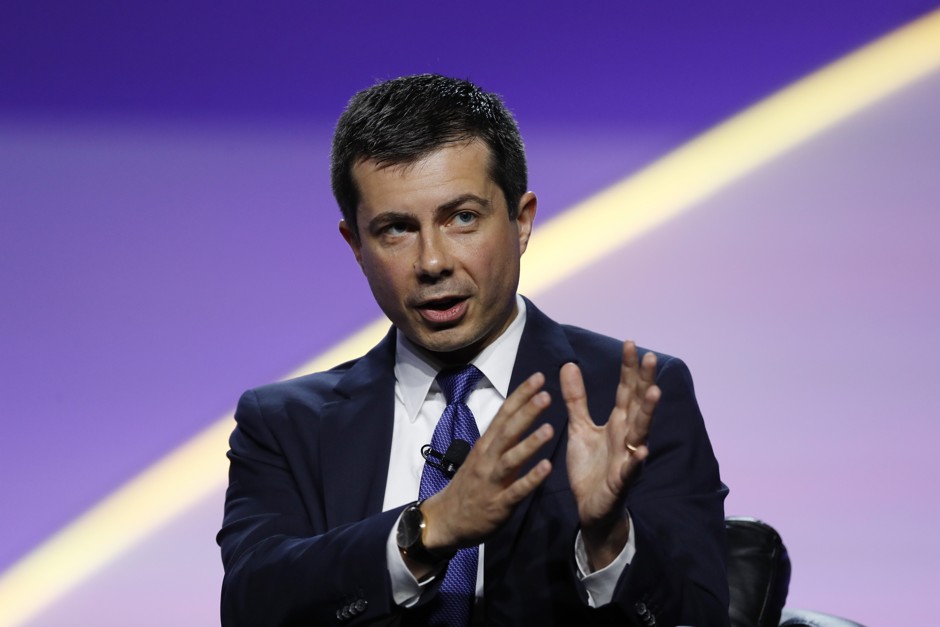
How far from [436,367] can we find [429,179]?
38 cm

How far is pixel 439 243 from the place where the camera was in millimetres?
2062

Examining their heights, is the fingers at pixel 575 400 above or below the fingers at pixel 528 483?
above

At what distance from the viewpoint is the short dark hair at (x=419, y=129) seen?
2.11 metres

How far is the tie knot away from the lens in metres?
2.18

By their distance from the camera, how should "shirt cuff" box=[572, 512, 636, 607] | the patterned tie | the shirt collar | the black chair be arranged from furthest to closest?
the black chair
the shirt collar
the patterned tie
"shirt cuff" box=[572, 512, 636, 607]

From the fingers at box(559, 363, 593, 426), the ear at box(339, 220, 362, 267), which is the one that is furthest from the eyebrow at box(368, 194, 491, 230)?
the fingers at box(559, 363, 593, 426)

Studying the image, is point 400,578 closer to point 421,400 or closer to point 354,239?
point 421,400

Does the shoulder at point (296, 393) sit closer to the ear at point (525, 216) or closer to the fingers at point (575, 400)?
the ear at point (525, 216)

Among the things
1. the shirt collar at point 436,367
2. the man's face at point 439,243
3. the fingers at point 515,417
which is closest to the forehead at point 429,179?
the man's face at point 439,243

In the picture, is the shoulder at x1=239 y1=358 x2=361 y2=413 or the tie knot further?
the shoulder at x1=239 y1=358 x2=361 y2=413

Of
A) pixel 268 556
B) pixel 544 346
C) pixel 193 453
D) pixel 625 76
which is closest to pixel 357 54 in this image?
pixel 625 76

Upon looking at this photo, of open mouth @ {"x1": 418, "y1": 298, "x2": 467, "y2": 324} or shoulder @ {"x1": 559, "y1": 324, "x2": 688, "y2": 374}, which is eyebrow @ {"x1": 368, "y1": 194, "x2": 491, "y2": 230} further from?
shoulder @ {"x1": 559, "y1": 324, "x2": 688, "y2": 374}

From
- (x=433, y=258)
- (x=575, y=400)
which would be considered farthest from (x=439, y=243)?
(x=575, y=400)

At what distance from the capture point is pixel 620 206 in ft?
12.1
